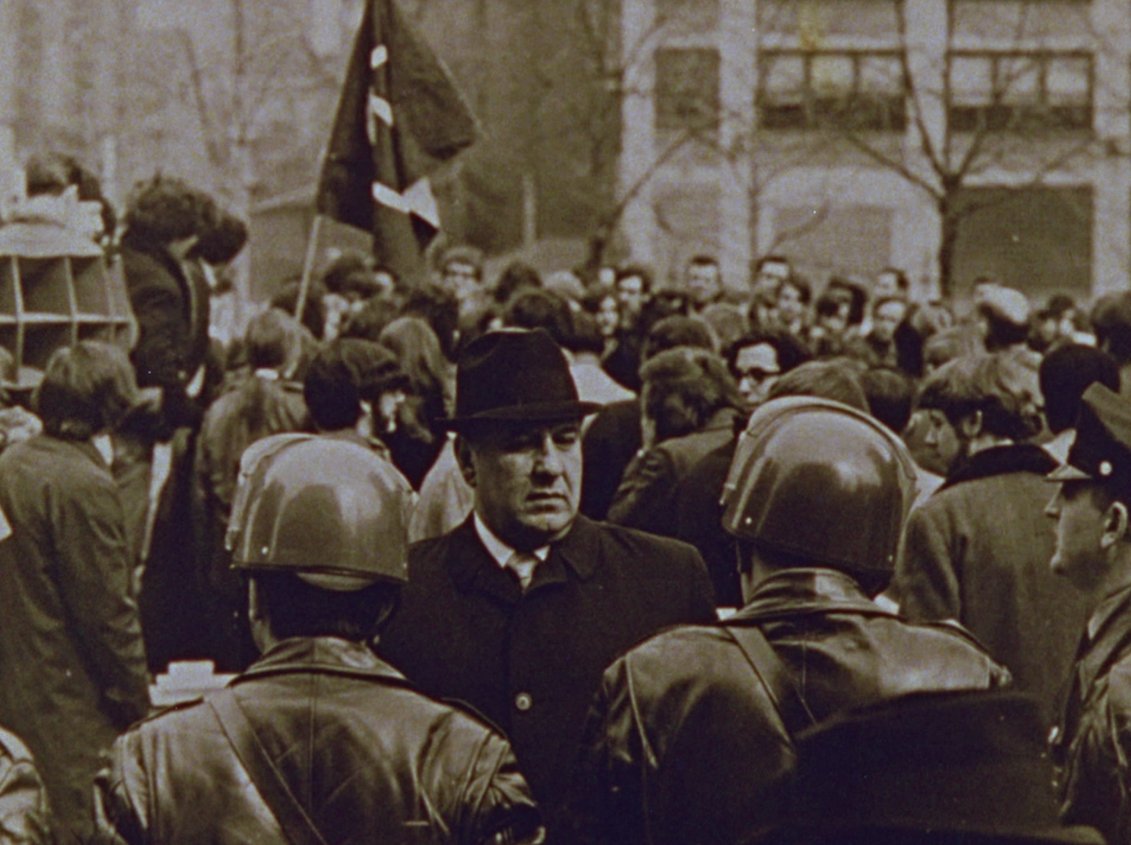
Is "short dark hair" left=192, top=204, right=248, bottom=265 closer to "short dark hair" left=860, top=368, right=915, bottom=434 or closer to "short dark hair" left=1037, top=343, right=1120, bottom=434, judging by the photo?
"short dark hair" left=860, top=368, right=915, bottom=434

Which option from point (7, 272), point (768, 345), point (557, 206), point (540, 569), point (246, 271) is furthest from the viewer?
point (557, 206)

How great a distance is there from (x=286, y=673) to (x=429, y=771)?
12.0 inches

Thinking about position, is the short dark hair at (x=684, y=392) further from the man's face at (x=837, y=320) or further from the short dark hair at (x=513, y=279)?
the man's face at (x=837, y=320)

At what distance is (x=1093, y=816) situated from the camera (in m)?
4.57

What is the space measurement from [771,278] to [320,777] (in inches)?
524

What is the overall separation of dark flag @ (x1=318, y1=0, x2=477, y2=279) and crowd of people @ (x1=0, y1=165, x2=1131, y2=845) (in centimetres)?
287

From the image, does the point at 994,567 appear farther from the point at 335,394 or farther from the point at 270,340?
the point at 270,340

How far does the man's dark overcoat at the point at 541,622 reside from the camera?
5.21 meters

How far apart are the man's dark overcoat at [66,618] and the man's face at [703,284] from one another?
9.18 m

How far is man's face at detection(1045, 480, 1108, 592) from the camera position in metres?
5.16

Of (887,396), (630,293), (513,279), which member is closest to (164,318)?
(513,279)

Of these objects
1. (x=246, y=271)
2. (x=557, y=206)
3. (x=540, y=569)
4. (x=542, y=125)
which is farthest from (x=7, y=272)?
(x=557, y=206)

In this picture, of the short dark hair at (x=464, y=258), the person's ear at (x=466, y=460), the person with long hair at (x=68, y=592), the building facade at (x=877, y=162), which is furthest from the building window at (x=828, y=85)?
the person's ear at (x=466, y=460)

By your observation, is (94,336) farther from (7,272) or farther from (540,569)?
(540,569)
